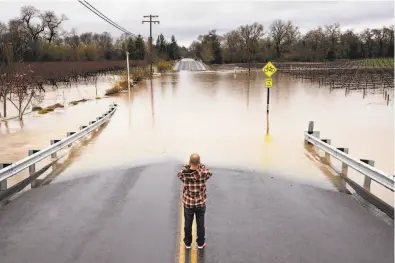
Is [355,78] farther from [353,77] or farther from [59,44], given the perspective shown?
[59,44]

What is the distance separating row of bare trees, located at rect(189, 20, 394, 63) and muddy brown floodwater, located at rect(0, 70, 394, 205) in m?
87.3

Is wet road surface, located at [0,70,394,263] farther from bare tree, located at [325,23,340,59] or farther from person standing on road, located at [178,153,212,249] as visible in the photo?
bare tree, located at [325,23,340,59]

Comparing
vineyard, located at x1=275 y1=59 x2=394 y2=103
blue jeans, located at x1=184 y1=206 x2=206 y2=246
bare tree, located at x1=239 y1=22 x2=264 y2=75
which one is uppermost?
bare tree, located at x1=239 y1=22 x2=264 y2=75

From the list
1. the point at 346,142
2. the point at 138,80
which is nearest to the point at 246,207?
the point at 346,142

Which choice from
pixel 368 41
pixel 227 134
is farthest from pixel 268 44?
pixel 227 134

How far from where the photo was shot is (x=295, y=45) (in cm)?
12612

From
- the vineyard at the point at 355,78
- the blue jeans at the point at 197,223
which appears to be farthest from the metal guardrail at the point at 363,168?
the vineyard at the point at 355,78

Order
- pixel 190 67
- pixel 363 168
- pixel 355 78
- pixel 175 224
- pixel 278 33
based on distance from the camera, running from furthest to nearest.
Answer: pixel 278 33 < pixel 190 67 < pixel 355 78 < pixel 363 168 < pixel 175 224

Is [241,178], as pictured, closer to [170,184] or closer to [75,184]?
[170,184]

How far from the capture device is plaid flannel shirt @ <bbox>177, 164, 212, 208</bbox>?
577cm

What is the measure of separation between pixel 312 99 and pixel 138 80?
85.4 feet

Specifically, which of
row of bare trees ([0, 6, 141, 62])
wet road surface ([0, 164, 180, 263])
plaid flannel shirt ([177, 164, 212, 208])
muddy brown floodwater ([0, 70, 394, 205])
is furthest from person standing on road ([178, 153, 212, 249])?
row of bare trees ([0, 6, 141, 62])

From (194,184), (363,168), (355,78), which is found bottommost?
(363,168)

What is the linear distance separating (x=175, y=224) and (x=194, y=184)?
1437mm
